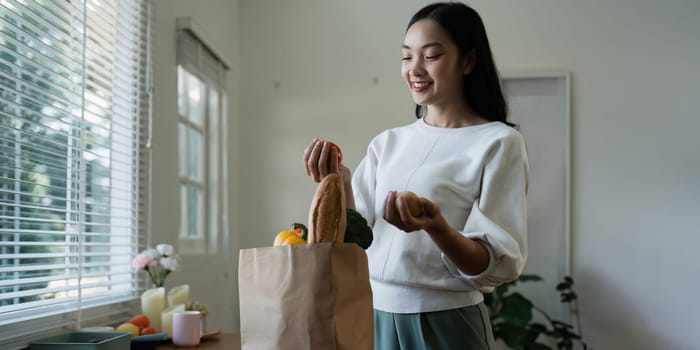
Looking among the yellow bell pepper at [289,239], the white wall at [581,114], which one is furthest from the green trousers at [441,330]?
the white wall at [581,114]

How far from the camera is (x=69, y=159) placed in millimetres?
1996

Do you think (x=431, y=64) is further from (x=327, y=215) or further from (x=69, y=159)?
(x=69, y=159)

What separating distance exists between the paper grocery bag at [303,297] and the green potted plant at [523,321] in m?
3.04

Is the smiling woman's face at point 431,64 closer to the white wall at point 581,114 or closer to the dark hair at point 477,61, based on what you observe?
the dark hair at point 477,61

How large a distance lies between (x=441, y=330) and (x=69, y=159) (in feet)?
4.50

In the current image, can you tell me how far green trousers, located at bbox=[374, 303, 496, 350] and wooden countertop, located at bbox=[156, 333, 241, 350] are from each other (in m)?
0.81

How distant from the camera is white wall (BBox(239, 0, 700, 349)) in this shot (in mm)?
4039

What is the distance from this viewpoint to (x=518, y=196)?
3.66ft

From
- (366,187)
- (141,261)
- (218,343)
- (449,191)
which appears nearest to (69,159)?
(141,261)

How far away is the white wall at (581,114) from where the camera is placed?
4035 millimetres

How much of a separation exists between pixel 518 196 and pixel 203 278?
2.61m

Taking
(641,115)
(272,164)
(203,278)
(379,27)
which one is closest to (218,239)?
(203,278)

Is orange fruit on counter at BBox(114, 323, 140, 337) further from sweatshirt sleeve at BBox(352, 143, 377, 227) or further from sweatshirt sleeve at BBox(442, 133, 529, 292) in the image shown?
sweatshirt sleeve at BBox(442, 133, 529, 292)

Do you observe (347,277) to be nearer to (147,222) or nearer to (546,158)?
(147,222)
